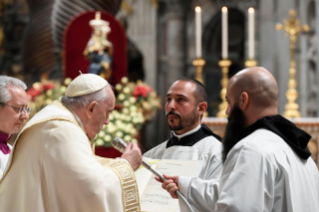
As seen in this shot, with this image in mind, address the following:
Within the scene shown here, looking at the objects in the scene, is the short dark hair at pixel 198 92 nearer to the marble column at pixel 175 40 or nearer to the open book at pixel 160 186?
the open book at pixel 160 186

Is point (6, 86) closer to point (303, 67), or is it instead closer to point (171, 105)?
point (171, 105)

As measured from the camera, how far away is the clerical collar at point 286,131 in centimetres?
220

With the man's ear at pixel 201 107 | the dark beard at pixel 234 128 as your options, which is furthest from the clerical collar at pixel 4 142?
the dark beard at pixel 234 128

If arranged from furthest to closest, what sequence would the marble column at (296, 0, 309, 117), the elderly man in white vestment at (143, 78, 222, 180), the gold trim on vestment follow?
the marble column at (296, 0, 309, 117) → the elderly man in white vestment at (143, 78, 222, 180) → the gold trim on vestment

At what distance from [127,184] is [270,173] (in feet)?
2.82

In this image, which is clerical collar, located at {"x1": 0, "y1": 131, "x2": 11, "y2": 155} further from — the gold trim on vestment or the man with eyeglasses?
the gold trim on vestment

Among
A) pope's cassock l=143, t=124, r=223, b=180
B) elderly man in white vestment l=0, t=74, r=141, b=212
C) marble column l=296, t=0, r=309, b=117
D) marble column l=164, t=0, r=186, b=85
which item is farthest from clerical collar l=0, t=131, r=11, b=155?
marble column l=164, t=0, r=186, b=85

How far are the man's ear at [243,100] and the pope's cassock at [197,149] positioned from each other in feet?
2.56

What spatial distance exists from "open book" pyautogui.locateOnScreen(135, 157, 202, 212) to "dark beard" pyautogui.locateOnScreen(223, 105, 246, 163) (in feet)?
1.92

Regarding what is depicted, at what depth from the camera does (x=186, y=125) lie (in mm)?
3311

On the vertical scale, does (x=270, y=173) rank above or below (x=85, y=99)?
below

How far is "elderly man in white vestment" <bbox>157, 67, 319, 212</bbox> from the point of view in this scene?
6.61 feet

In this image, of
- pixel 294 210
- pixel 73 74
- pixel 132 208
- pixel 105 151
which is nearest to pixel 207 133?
pixel 132 208

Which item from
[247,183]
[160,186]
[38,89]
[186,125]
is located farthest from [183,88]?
[38,89]
